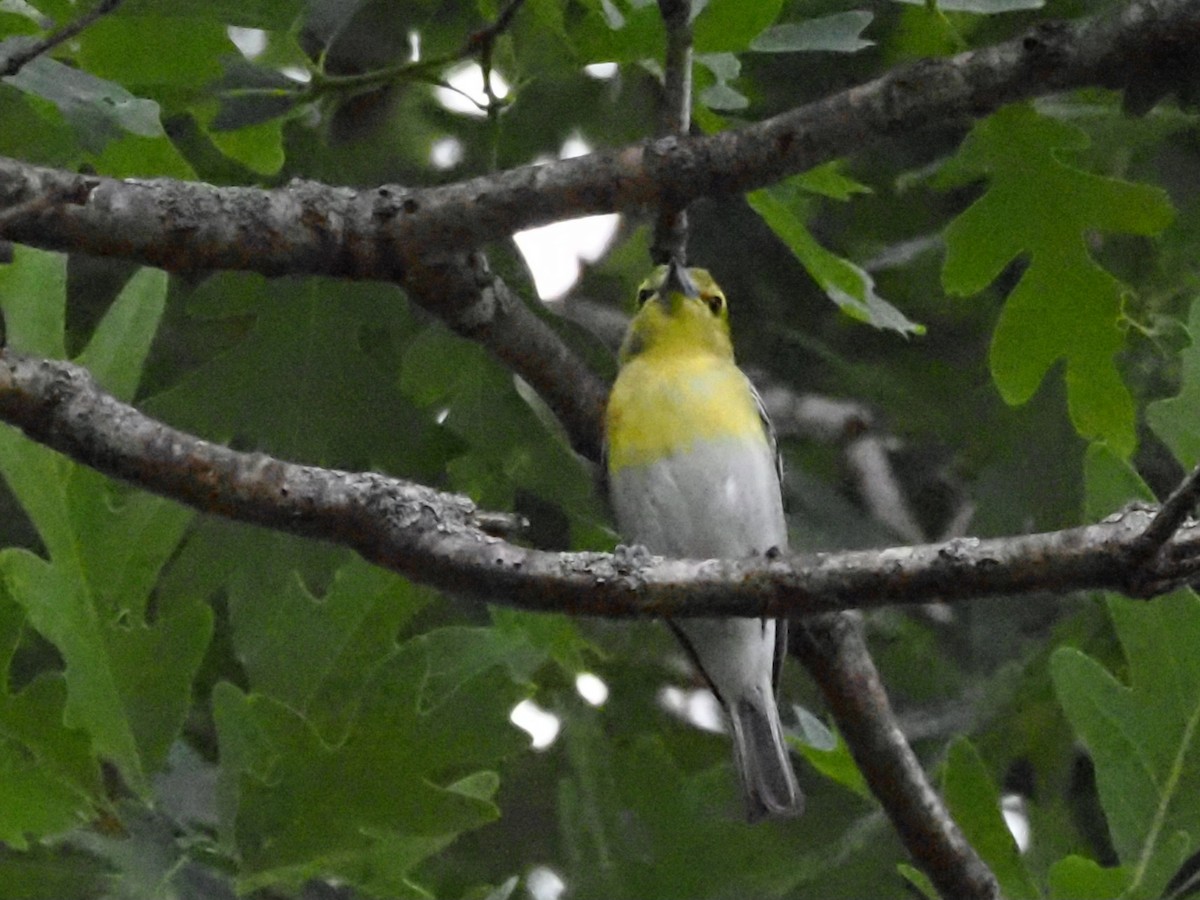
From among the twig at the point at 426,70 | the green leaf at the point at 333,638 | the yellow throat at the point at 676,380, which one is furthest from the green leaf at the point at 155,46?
the yellow throat at the point at 676,380

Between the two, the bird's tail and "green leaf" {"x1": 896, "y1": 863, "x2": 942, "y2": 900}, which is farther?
the bird's tail

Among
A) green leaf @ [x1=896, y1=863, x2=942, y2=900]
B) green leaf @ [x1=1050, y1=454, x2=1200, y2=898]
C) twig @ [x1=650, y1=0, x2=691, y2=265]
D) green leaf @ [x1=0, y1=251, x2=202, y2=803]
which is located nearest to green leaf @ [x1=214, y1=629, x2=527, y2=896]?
green leaf @ [x1=0, y1=251, x2=202, y2=803]

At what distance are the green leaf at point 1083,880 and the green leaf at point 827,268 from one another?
0.91m

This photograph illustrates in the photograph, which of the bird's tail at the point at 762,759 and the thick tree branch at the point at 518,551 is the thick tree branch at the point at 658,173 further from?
the bird's tail at the point at 762,759

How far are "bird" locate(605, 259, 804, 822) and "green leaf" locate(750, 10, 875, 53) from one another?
1.02 metres

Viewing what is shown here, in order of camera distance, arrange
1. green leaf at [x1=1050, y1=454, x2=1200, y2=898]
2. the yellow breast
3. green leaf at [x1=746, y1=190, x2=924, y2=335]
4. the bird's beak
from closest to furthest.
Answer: green leaf at [x1=746, y1=190, x2=924, y2=335], green leaf at [x1=1050, y1=454, x2=1200, y2=898], the bird's beak, the yellow breast

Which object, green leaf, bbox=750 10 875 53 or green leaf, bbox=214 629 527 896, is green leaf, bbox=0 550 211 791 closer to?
green leaf, bbox=214 629 527 896

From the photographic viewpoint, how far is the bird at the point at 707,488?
3777mm

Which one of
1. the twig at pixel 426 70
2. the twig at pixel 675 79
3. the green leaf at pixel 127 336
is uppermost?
→ the twig at pixel 426 70

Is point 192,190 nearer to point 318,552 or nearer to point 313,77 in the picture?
point 313,77

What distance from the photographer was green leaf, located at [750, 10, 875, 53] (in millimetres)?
2572

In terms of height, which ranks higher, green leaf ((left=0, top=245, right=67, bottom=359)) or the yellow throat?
the yellow throat

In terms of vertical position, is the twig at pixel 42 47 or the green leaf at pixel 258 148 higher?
the green leaf at pixel 258 148

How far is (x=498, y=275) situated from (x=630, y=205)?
0.73 m
